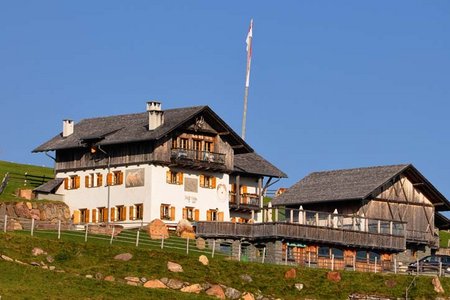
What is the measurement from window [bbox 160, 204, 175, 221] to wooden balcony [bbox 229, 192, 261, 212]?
1024cm

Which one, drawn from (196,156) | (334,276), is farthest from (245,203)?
Result: (334,276)

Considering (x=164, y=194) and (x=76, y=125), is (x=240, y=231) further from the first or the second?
(x=76, y=125)

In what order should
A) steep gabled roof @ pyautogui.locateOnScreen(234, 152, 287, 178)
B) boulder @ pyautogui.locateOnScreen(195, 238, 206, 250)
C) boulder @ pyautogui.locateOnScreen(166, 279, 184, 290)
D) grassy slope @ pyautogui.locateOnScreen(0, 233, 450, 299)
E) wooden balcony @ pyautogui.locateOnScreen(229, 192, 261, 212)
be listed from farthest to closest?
steep gabled roof @ pyautogui.locateOnScreen(234, 152, 287, 178)
wooden balcony @ pyautogui.locateOnScreen(229, 192, 261, 212)
boulder @ pyautogui.locateOnScreen(195, 238, 206, 250)
boulder @ pyautogui.locateOnScreen(166, 279, 184, 290)
grassy slope @ pyautogui.locateOnScreen(0, 233, 450, 299)

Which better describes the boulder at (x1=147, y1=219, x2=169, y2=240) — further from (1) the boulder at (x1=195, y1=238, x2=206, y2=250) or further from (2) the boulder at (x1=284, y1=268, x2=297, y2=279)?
(2) the boulder at (x1=284, y1=268, x2=297, y2=279)

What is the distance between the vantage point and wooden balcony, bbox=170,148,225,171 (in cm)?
11200

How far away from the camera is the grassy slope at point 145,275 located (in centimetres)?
7688

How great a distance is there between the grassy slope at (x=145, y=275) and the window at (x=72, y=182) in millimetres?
27836

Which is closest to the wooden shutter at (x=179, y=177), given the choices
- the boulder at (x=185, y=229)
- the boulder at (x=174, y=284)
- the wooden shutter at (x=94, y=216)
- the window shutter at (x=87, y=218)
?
the boulder at (x=185, y=229)

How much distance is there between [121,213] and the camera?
111875mm

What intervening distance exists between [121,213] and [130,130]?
711 centimetres

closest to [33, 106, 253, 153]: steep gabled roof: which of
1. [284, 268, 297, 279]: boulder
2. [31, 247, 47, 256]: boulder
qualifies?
[284, 268, 297, 279]: boulder

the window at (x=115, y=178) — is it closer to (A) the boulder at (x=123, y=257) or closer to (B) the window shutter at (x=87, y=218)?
(B) the window shutter at (x=87, y=218)

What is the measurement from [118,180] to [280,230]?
Result: 63.1 ft

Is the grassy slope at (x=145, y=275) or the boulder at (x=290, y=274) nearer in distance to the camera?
the grassy slope at (x=145, y=275)
